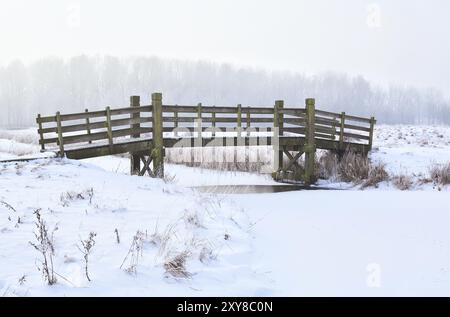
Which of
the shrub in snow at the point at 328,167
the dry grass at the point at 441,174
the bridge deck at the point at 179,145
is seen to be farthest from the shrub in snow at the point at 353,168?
the dry grass at the point at 441,174

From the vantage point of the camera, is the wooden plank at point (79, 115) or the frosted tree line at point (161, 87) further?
the frosted tree line at point (161, 87)

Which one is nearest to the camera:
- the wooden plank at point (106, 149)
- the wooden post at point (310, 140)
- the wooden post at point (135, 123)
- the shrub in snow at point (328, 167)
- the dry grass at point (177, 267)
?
the dry grass at point (177, 267)

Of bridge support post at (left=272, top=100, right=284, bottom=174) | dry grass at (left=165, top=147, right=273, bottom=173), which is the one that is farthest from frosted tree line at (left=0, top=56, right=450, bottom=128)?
bridge support post at (left=272, top=100, right=284, bottom=174)

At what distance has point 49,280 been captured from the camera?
3275 mm

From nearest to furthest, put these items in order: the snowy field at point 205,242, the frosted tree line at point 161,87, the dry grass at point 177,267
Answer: the snowy field at point 205,242
the dry grass at point 177,267
the frosted tree line at point 161,87

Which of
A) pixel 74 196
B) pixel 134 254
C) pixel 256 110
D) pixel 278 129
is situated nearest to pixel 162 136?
pixel 256 110

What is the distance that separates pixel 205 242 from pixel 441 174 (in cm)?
1020

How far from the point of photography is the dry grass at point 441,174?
12117mm

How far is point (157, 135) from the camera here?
464 inches

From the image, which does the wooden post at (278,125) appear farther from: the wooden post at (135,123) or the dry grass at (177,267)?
the dry grass at (177,267)

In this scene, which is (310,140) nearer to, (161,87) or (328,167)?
(328,167)

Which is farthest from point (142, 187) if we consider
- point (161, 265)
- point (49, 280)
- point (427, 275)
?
point (427, 275)

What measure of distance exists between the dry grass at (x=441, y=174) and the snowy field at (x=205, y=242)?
11.8 feet
